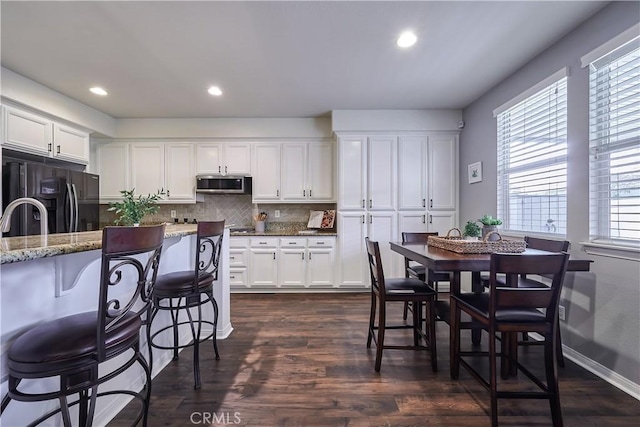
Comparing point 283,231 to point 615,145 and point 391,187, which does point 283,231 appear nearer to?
point 391,187

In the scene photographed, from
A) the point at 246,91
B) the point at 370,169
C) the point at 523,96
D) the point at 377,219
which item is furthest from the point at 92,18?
the point at 523,96

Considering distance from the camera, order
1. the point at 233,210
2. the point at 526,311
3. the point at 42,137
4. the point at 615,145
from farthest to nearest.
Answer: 1. the point at 233,210
2. the point at 42,137
3. the point at 615,145
4. the point at 526,311

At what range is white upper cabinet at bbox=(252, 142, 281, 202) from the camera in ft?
13.2

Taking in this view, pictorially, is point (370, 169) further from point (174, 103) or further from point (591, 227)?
point (174, 103)

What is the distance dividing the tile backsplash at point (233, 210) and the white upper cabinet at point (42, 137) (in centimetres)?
129

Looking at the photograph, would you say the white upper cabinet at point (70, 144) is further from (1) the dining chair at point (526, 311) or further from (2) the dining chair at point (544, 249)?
(2) the dining chair at point (544, 249)

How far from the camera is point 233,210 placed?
14.3 ft

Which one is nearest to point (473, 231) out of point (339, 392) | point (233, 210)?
point (339, 392)

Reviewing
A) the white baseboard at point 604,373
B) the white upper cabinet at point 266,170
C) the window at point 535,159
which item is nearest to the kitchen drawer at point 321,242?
the white upper cabinet at point 266,170

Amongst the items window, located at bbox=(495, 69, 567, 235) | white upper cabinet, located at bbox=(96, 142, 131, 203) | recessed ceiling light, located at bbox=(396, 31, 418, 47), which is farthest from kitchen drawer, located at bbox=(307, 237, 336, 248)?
white upper cabinet, located at bbox=(96, 142, 131, 203)

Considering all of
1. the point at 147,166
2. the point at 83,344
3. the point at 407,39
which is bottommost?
the point at 83,344

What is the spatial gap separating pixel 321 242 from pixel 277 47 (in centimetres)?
240

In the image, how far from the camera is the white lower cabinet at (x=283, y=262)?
3.78 metres

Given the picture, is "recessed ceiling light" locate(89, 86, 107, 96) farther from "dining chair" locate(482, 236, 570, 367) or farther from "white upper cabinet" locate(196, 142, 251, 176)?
"dining chair" locate(482, 236, 570, 367)
